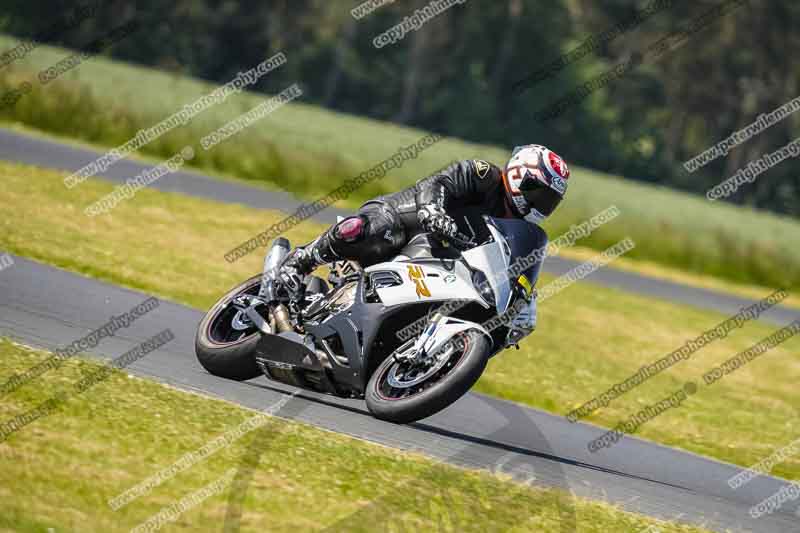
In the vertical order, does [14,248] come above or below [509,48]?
above

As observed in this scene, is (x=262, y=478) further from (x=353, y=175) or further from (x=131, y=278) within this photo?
(x=353, y=175)

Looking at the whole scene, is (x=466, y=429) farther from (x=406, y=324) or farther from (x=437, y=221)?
(x=437, y=221)

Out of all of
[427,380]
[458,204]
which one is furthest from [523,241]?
[427,380]

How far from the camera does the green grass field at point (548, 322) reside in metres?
12.7

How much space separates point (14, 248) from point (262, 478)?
298 inches

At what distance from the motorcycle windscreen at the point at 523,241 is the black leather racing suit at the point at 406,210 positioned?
36cm

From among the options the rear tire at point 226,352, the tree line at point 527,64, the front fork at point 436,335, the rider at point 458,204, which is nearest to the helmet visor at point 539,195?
the rider at point 458,204

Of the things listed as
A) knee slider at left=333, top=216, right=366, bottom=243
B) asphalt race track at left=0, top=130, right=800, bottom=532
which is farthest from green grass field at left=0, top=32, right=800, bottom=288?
knee slider at left=333, top=216, right=366, bottom=243

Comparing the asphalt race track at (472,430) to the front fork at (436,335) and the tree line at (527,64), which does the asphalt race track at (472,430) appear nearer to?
the front fork at (436,335)

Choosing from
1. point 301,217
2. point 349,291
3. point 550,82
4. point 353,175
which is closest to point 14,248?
point 349,291

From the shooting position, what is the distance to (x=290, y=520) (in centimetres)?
601

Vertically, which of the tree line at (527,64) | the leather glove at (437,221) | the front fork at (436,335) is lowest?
the tree line at (527,64)

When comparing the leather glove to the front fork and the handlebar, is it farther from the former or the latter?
the front fork

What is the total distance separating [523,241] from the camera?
807 centimetres
